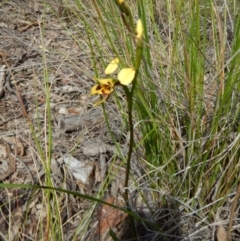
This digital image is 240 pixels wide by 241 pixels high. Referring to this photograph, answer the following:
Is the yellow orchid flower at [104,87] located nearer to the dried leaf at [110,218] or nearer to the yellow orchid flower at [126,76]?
the yellow orchid flower at [126,76]

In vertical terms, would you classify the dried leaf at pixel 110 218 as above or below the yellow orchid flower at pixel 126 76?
below

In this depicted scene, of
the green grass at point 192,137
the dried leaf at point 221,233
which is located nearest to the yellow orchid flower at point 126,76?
the green grass at point 192,137

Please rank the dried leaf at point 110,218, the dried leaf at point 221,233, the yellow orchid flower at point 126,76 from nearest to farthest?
the yellow orchid flower at point 126,76
the dried leaf at point 221,233
the dried leaf at point 110,218

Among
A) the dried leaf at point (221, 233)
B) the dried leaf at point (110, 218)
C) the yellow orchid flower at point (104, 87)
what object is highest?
the yellow orchid flower at point (104, 87)

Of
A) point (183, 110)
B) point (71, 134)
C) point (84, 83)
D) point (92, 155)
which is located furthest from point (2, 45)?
point (183, 110)

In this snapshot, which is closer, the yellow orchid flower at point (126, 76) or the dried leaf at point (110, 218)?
the yellow orchid flower at point (126, 76)

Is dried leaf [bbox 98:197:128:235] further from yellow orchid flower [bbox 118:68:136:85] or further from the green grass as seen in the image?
yellow orchid flower [bbox 118:68:136:85]

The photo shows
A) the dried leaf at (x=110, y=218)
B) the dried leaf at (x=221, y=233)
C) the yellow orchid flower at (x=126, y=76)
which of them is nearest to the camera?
the yellow orchid flower at (x=126, y=76)

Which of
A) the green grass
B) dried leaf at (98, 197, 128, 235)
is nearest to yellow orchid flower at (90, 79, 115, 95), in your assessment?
the green grass

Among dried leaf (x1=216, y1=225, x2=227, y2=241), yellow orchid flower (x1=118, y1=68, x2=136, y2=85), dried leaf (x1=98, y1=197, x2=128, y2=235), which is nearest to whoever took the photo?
yellow orchid flower (x1=118, y1=68, x2=136, y2=85)
